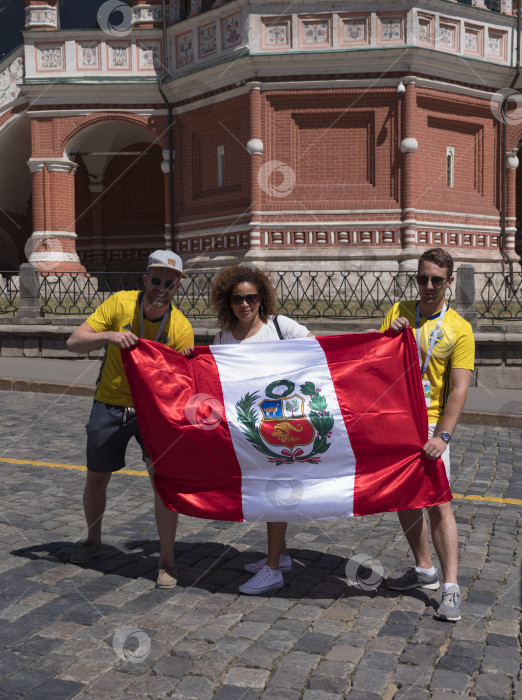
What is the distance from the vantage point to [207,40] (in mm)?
22438

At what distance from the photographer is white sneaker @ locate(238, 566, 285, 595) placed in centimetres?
442

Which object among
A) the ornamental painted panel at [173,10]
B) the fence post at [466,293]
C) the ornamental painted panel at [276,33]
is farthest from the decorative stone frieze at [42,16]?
the fence post at [466,293]

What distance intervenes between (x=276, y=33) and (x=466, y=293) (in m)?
10.8

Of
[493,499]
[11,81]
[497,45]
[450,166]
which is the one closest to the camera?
[493,499]

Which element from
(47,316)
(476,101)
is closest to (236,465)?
(47,316)

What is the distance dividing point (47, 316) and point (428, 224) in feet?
34.5

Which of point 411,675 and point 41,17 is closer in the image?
point 411,675

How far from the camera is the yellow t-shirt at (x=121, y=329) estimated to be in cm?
462

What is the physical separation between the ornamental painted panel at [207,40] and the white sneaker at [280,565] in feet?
65.7

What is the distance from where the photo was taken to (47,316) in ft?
55.0

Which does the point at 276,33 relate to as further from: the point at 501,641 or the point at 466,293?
the point at 501,641

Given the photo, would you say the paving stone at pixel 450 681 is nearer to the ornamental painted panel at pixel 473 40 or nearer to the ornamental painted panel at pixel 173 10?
the ornamental painted panel at pixel 473 40

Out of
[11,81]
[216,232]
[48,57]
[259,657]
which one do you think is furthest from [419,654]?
[11,81]

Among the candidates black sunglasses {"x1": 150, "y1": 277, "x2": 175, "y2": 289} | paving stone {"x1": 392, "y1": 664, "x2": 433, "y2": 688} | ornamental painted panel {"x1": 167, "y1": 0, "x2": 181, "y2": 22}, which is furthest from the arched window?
paving stone {"x1": 392, "y1": 664, "x2": 433, "y2": 688}
